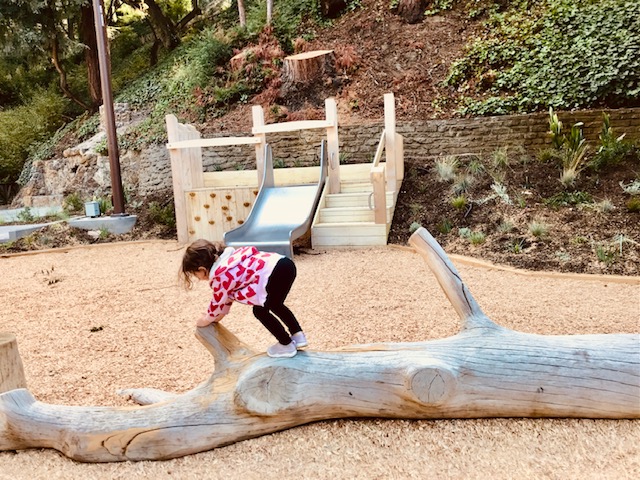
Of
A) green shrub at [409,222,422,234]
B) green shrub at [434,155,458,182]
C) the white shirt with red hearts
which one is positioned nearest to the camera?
the white shirt with red hearts

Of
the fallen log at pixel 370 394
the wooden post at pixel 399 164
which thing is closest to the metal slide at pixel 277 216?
the wooden post at pixel 399 164

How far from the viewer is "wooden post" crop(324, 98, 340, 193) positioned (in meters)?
6.70

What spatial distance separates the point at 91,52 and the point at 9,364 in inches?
542

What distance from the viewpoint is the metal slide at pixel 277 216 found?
582 cm

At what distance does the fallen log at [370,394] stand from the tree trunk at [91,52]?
545 inches

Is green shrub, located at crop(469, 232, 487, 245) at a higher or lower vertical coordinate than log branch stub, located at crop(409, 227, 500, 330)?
lower

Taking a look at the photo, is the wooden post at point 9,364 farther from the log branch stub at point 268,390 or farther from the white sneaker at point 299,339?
the white sneaker at point 299,339

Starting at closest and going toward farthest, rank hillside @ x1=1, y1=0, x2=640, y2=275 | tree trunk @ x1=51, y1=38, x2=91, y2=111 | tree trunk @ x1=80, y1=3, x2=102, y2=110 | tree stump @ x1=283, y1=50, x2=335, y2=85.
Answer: hillside @ x1=1, y1=0, x2=640, y2=275 < tree stump @ x1=283, y1=50, x2=335, y2=85 < tree trunk @ x1=51, y1=38, x2=91, y2=111 < tree trunk @ x1=80, y1=3, x2=102, y2=110

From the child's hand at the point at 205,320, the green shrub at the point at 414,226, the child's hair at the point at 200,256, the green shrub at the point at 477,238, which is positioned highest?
the child's hair at the point at 200,256

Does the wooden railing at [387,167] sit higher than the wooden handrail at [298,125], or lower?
lower

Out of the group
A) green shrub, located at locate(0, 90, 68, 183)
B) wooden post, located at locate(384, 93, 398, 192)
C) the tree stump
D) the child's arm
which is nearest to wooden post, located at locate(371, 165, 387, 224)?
wooden post, located at locate(384, 93, 398, 192)

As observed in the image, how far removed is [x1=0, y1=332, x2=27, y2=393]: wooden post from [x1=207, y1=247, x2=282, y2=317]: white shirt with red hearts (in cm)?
96

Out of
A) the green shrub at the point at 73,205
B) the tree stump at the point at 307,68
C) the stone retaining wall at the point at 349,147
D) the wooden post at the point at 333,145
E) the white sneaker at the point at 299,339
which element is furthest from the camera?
the tree stump at the point at 307,68

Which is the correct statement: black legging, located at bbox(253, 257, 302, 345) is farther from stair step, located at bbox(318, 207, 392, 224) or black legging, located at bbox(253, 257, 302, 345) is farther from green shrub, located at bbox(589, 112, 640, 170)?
green shrub, located at bbox(589, 112, 640, 170)
